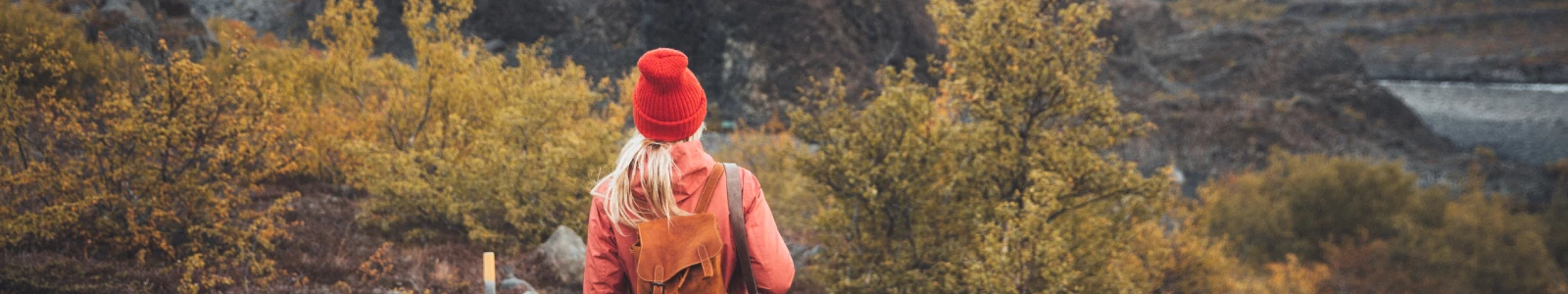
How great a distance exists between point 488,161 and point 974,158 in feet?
24.9

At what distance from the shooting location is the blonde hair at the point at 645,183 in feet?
9.67

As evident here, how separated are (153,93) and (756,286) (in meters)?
9.04

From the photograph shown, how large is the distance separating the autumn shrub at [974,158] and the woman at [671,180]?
28.5 feet

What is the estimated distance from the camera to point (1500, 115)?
4656 inches

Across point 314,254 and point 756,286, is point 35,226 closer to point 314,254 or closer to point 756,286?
point 314,254

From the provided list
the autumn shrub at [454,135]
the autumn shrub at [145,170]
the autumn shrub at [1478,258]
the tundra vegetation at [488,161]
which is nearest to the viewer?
the autumn shrub at [145,170]

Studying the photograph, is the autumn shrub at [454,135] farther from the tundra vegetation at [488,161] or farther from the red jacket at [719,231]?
the red jacket at [719,231]

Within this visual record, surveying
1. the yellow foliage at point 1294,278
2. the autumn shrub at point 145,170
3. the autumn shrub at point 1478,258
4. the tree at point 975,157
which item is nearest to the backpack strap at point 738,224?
the autumn shrub at point 145,170

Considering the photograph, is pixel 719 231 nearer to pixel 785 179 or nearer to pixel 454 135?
pixel 454 135

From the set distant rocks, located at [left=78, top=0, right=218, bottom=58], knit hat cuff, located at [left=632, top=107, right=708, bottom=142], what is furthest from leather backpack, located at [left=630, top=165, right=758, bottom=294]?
distant rocks, located at [left=78, top=0, right=218, bottom=58]

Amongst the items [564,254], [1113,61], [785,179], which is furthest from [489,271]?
[1113,61]

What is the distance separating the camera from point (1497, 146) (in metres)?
99.2

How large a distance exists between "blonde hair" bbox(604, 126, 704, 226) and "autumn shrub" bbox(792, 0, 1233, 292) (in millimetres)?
8773

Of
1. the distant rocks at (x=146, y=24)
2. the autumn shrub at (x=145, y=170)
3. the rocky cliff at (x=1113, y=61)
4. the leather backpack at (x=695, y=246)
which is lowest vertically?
the leather backpack at (x=695, y=246)
